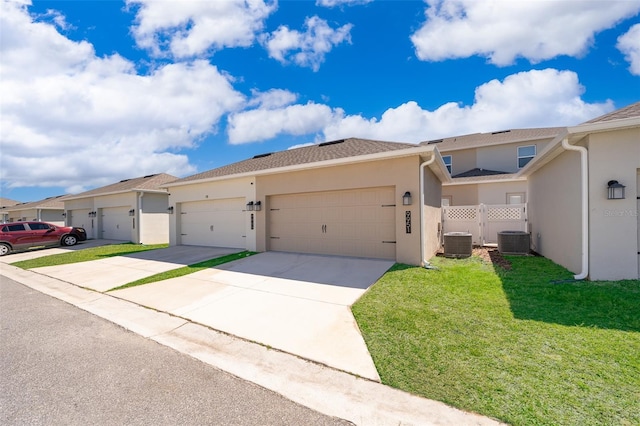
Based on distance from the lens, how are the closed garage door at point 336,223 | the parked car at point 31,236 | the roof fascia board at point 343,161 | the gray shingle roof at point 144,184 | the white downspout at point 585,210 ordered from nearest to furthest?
the white downspout at point 585,210
the roof fascia board at point 343,161
the closed garage door at point 336,223
the parked car at point 31,236
the gray shingle roof at point 144,184

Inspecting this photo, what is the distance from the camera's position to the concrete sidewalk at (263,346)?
7.70 feet

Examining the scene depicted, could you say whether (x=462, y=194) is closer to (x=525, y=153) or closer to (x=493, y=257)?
(x=525, y=153)

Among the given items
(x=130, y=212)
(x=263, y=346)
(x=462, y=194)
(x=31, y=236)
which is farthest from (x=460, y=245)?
(x=31, y=236)

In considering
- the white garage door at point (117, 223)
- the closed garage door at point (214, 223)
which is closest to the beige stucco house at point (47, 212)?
the white garage door at point (117, 223)

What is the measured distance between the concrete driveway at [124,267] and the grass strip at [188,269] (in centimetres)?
35

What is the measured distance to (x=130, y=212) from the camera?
15602 millimetres

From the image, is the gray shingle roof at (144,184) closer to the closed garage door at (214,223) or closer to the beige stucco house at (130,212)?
the beige stucco house at (130,212)

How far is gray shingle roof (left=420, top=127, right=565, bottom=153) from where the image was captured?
52.0 feet

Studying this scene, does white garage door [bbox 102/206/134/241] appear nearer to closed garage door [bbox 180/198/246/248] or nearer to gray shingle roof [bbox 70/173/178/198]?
gray shingle roof [bbox 70/173/178/198]

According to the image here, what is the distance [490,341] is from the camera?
338 centimetres

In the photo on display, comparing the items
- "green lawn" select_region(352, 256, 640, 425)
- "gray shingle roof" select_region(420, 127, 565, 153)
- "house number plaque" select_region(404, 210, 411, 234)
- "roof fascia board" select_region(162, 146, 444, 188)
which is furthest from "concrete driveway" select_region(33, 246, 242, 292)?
"gray shingle roof" select_region(420, 127, 565, 153)

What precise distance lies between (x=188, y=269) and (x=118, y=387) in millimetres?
5814

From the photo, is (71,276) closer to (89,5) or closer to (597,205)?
(89,5)

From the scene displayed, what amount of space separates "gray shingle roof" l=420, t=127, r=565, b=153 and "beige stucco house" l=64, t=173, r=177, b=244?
17.8 meters
